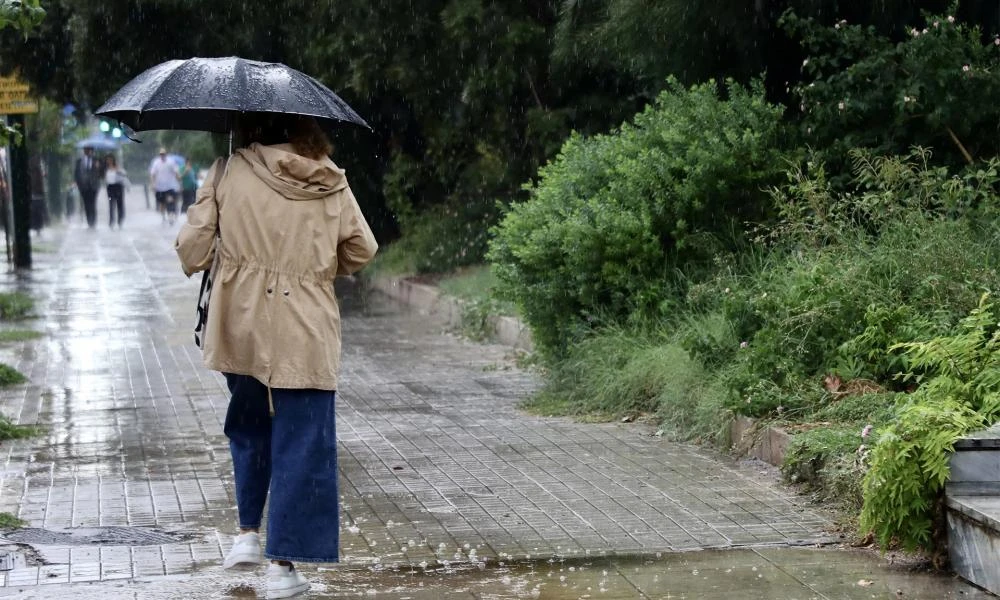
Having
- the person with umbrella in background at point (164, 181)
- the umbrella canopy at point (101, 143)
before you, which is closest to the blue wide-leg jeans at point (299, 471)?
the person with umbrella in background at point (164, 181)

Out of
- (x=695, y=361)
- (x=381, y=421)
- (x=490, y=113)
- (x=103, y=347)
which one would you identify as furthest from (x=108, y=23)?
(x=695, y=361)

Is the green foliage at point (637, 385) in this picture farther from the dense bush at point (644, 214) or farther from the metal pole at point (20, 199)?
the metal pole at point (20, 199)

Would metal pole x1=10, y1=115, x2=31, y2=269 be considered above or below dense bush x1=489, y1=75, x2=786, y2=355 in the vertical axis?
below

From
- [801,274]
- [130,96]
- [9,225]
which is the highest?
[130,96]

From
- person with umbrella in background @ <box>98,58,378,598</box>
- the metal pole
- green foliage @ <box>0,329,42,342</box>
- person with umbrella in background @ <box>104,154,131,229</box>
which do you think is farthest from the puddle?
person with umbrella in background @ <box>104,154,131,229</box>

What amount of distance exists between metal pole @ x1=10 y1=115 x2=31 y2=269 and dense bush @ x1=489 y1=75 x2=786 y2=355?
1355 centimetres

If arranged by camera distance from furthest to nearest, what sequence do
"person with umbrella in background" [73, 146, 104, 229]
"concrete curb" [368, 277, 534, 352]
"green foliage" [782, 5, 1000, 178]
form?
"person with umbrella in background" [73, 146, 104, 229] < "concrete curb" [368, 277, 534, 352] < "green foliage" [782, 5, 1000, 178]

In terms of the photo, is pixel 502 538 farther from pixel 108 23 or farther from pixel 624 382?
pixel 108 23

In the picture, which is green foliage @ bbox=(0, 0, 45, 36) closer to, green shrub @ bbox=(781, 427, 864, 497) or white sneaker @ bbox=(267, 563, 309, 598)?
white sneaker @ bbox=(267, 563, 309, 598)

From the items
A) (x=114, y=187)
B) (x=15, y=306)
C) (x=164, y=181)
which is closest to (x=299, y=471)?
(x=15, y=306)

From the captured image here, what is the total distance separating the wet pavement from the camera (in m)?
5.45

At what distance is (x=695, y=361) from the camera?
8.59m

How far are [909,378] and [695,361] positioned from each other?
5.28 feet

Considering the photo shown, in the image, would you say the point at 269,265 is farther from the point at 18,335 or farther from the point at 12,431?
the point at 18,335
